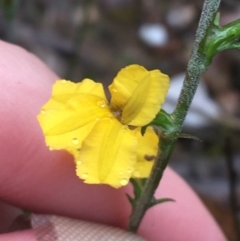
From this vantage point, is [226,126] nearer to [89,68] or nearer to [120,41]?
[89,68]

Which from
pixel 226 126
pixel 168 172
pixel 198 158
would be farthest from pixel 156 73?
pixel 198 158

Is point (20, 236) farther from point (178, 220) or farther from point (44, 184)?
point (178, 220)

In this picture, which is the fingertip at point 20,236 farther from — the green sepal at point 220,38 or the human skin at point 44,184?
the green sepal at point 220,38

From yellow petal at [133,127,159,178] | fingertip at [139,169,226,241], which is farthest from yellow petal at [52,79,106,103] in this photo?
fingertip at [139,169,226,241]

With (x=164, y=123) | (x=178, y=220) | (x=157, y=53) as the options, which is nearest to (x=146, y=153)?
(x=164, y=123)

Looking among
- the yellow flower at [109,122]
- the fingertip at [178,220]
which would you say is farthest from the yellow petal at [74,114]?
the fingertip at [178,220]
